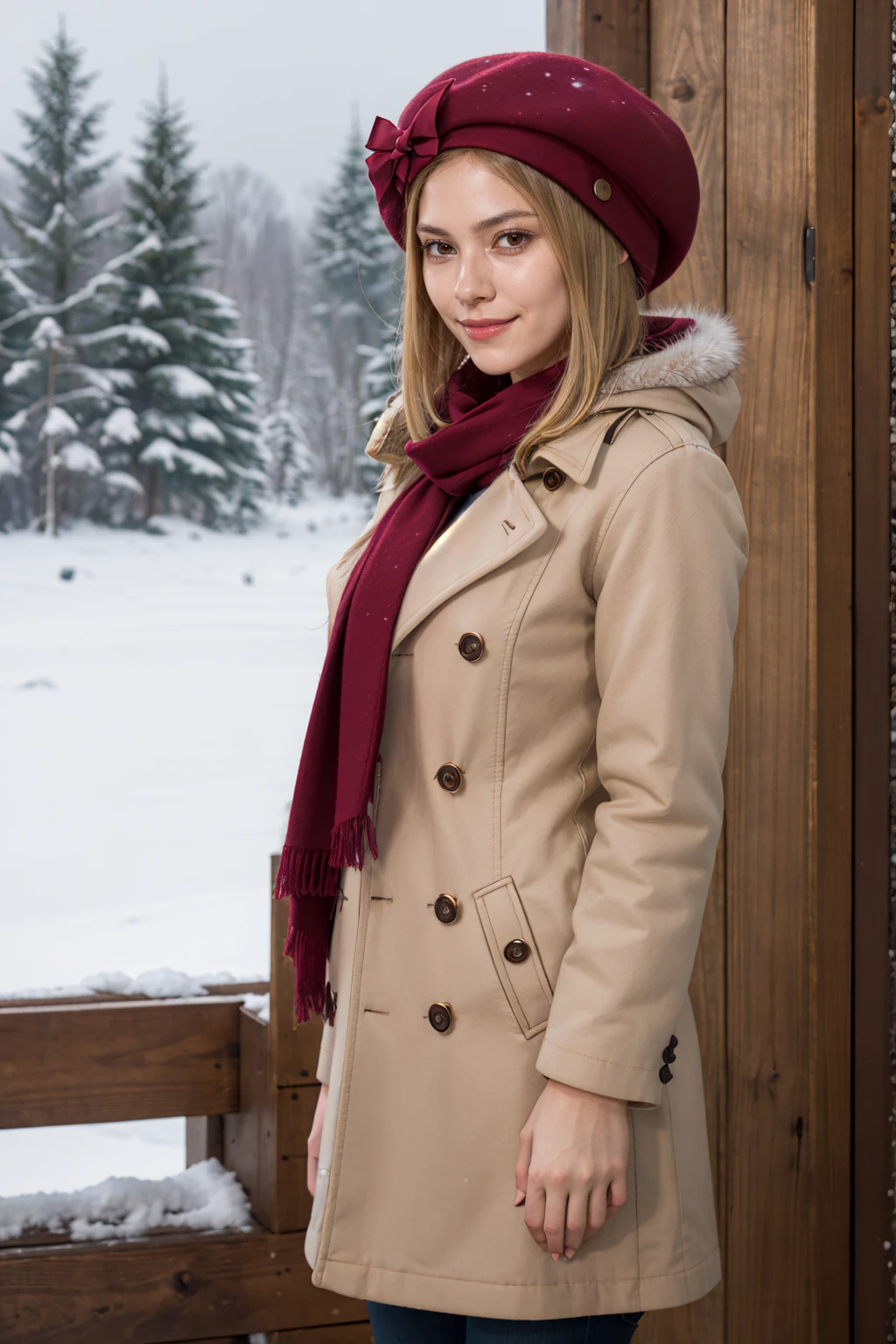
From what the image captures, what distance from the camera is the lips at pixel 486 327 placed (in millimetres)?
1104

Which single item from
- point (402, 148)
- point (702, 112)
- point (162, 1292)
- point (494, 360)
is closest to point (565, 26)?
point (702, 112)

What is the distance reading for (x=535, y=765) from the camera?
1029 mm

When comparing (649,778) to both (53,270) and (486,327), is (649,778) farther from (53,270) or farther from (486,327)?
(53,270)

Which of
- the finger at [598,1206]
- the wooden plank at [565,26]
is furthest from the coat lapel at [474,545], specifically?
the wooden plank at [565,26]

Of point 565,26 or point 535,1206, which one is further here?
point 565,26

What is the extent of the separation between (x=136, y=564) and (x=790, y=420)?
173 centimetres

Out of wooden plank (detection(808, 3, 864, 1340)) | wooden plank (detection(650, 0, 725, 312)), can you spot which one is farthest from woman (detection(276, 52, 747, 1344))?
wooden plank (detection(650, 0, 725, 312))

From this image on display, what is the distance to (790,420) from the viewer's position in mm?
1545

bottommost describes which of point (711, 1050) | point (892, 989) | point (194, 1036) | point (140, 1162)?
point (140, 1162)

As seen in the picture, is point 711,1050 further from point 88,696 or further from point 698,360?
point 88,696

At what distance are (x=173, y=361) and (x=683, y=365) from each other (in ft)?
6.75

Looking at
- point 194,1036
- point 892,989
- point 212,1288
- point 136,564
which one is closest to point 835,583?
point 892,989

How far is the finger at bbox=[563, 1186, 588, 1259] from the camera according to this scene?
94cm

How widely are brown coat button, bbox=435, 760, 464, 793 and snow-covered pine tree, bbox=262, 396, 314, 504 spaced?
78.8 inches
